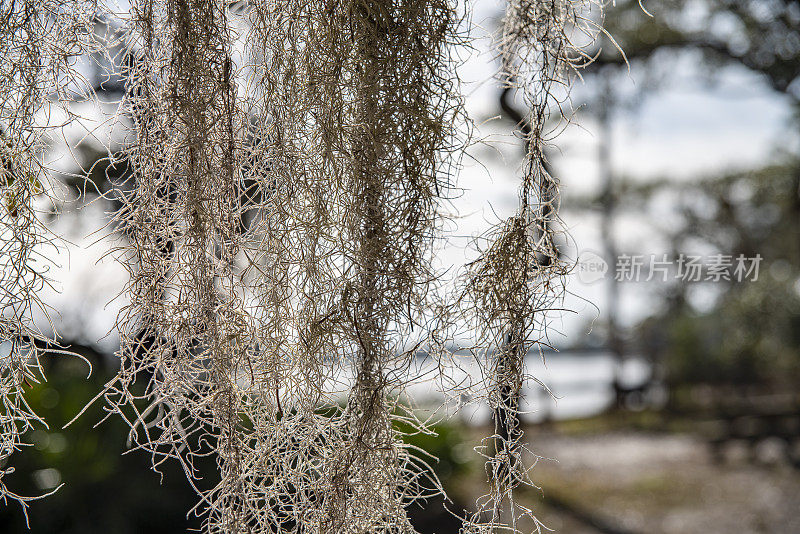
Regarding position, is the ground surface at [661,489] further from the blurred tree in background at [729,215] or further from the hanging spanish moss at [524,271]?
the hanging spanish moss at [524,271]

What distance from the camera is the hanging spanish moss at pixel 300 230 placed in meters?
0.66

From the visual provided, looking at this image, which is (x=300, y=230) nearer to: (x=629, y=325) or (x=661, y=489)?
(x=661, y=489)

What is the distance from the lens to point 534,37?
0.73m

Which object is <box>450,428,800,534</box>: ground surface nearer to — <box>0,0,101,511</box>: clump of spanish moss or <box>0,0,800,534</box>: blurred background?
<box>0,0,800,534</box>: blurred background

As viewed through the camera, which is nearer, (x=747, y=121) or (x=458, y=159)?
(x=458, y=159)

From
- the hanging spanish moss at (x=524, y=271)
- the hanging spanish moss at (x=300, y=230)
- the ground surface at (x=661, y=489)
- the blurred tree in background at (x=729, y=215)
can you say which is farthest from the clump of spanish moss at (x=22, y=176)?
the ground surface at (x=661, y=489)

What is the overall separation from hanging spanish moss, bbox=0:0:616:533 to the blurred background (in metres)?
0.04

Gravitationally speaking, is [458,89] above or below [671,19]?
below

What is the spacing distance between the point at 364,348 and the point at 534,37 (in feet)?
1.31

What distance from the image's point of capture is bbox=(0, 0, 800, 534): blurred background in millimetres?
1198

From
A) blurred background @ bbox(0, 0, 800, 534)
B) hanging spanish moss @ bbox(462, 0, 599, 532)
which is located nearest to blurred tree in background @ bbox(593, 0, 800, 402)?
blurred background @ bbox(0, 0, 800, 534)

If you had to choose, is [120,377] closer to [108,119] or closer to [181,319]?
[181,319]

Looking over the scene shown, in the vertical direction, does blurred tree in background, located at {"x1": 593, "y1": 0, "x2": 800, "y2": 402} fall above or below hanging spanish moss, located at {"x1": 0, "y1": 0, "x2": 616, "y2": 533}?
above

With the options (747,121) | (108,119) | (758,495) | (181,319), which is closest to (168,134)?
(108,119)
